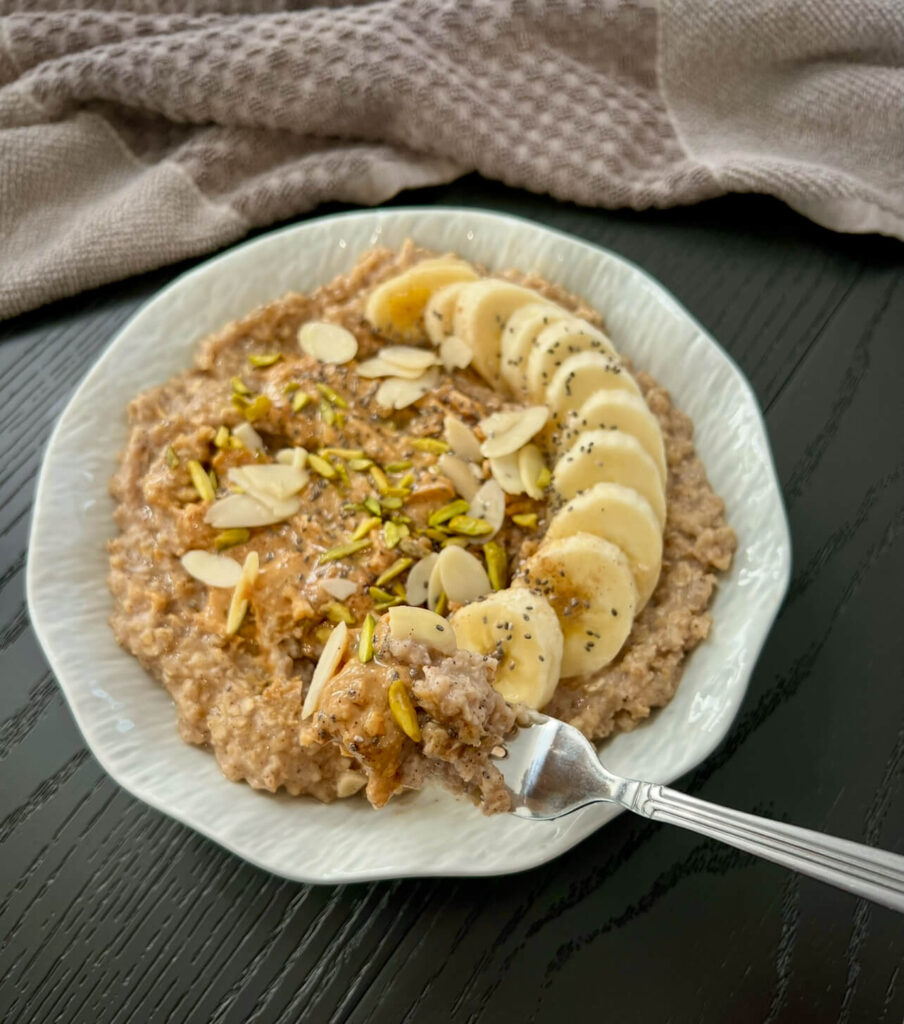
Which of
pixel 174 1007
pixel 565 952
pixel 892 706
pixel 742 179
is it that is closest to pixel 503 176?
pixel 742 179

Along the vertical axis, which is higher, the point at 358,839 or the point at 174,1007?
the point at 358,839

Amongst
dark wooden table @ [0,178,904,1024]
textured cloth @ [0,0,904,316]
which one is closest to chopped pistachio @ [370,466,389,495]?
dark wooden table @ [0,178,904,1024]

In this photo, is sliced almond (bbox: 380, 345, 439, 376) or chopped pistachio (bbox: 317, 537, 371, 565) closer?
chopped pistachio (bbox: 317, 537, 371, 565)

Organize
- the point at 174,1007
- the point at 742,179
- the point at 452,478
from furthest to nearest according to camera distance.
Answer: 1. the point at 742,179
2. the point at 452,478
3. the point at 174,1007

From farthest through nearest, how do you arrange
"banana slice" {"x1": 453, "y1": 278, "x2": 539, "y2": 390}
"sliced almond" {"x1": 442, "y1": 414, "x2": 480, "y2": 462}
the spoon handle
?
1. "banana slice" {"x1": 453, "y1": 278, "x2": 539, "y2": 390}
2. "sliced almond" {"x1": 442, "y1": 414, "x2": 480, "y2": 462}
3. the spoon handle

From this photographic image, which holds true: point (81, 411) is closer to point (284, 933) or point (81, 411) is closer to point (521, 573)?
point (521, 573)

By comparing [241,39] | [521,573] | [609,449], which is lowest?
[521,573]

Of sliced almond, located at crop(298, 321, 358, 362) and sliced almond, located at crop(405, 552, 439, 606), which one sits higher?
sliced almond, located at crop(298, 321, 358, 362)

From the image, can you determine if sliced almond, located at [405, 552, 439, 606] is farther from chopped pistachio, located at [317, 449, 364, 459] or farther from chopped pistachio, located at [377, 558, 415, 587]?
chopped pistachio, located at [317, 449, 364, 459]
